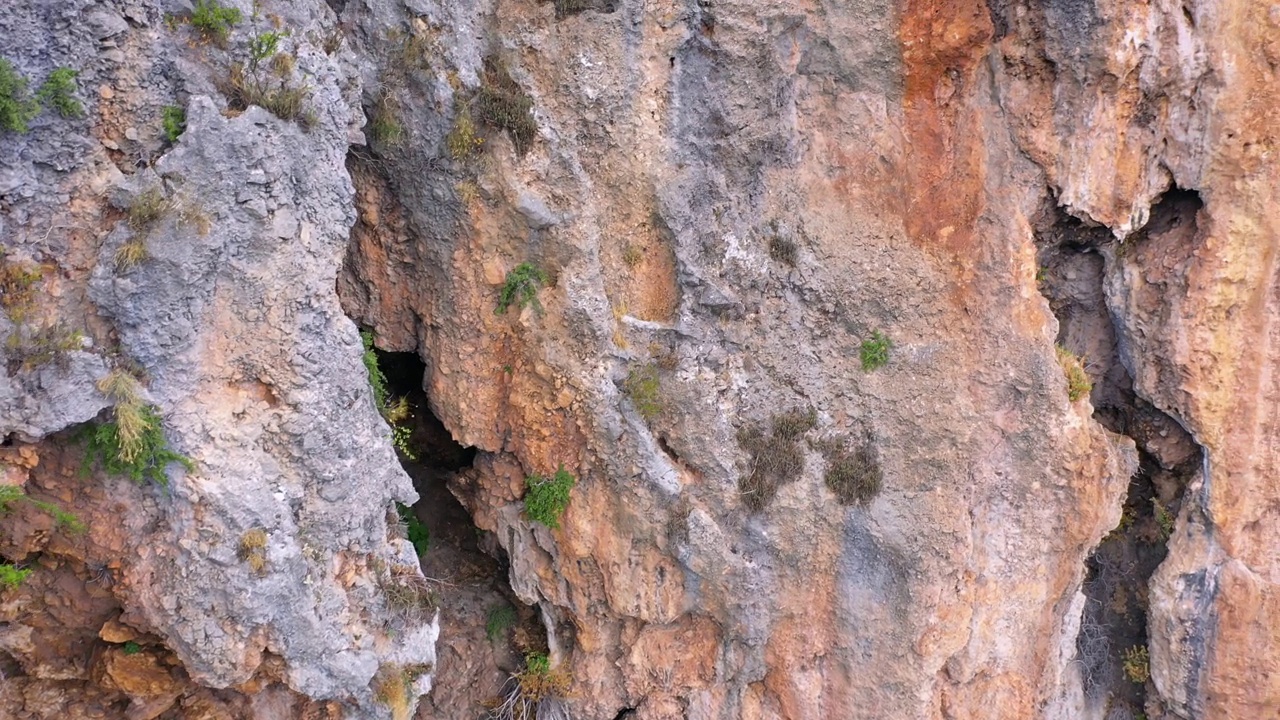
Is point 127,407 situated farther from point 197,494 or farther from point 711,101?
point 711,101

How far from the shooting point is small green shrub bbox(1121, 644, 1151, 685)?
960 centimetres

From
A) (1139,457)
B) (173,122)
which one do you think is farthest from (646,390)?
(1139,457)

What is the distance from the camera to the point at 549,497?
26.3 feet

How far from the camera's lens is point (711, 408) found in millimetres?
7977

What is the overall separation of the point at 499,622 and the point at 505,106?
5984mm

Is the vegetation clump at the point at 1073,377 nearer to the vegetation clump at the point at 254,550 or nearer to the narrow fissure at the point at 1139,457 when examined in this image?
the narrow fissure at the point at 1139,457

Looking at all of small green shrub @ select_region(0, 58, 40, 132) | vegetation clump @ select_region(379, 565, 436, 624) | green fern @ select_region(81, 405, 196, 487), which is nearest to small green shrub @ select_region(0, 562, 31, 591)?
green fern @ select_region(81, 405, 196, 487)

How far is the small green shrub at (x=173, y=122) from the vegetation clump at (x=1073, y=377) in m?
8.65

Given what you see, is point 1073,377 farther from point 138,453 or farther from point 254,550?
point 138,453

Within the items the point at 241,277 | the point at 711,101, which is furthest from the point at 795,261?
the point at 241,277

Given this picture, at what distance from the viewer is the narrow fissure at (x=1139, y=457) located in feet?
28.8

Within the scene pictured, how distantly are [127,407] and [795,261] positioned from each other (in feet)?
20.6

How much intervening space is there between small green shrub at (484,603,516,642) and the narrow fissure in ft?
24.0

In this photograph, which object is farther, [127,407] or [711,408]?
[711,408]
